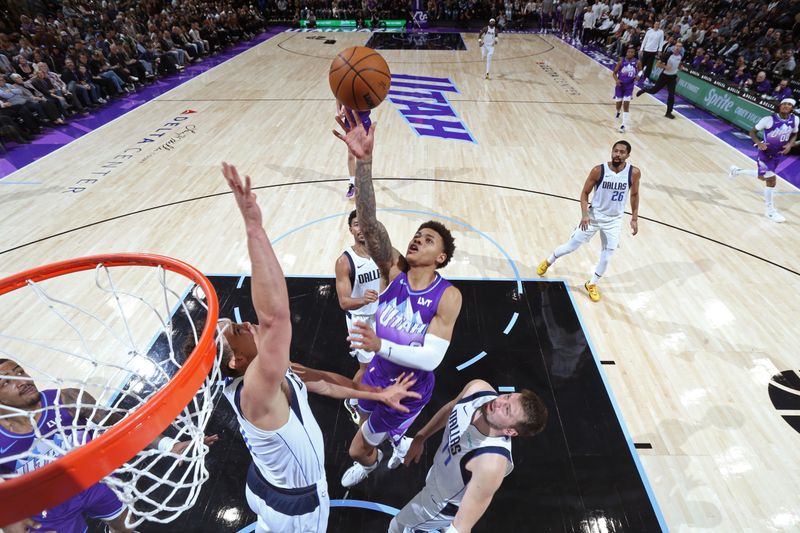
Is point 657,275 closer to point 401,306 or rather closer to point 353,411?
point 353,411

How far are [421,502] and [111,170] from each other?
8.81 metres

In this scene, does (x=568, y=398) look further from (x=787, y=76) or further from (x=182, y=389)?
(x=787, y=76)

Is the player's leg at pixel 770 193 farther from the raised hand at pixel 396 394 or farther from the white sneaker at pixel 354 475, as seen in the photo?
the white sneaker at pixel 354 475

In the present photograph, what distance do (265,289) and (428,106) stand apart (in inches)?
452

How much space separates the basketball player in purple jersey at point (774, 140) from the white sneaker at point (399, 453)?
23.2 feet

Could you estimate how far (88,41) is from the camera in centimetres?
1387

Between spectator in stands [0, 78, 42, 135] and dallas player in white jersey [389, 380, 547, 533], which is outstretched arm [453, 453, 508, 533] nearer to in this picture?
dallas player in white jersey [389, 380, 547, 533]

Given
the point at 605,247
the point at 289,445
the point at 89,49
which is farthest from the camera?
the point at 89,49

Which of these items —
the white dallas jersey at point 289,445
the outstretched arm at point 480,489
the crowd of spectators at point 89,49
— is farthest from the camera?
the crowd of spectators at point 89,49

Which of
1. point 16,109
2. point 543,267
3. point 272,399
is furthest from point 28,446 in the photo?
point 16,109

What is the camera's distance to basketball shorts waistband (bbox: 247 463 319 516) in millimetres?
2365

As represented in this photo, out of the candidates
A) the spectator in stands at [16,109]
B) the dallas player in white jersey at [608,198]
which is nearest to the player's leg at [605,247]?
the dallas player in white jersey at [608,198]

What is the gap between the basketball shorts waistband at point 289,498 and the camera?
237 centimetres

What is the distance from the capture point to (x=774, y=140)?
691 cm
